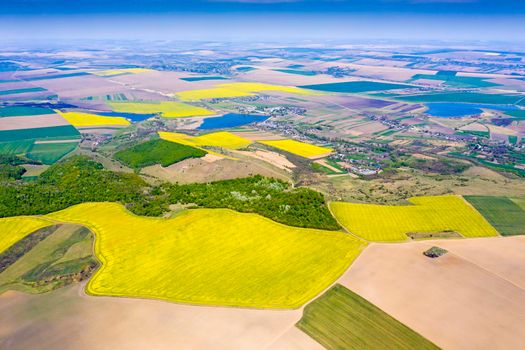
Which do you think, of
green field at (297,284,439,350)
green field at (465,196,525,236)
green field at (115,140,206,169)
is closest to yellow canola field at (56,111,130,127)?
green field at (115,140,206,169)

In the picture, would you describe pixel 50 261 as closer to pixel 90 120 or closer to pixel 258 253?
pixel 258 253

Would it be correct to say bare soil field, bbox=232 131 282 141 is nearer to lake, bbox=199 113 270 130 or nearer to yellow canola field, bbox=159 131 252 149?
yellow canola field, bbox=159 131 252 149

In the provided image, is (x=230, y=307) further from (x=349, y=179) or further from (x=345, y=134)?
(x=345, y=134)

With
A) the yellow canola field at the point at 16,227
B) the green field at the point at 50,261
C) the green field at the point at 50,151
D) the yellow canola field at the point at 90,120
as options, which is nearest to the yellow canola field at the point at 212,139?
the yellow canola field at the point at 90,120

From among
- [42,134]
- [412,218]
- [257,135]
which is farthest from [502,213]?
[42,134]

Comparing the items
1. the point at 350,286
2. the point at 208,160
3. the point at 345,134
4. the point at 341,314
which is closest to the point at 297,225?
the point at 350,286

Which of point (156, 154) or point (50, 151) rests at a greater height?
point (156, 154)

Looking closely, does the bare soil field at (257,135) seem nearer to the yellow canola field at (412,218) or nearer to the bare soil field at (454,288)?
the yellow canola field at (412,218)
